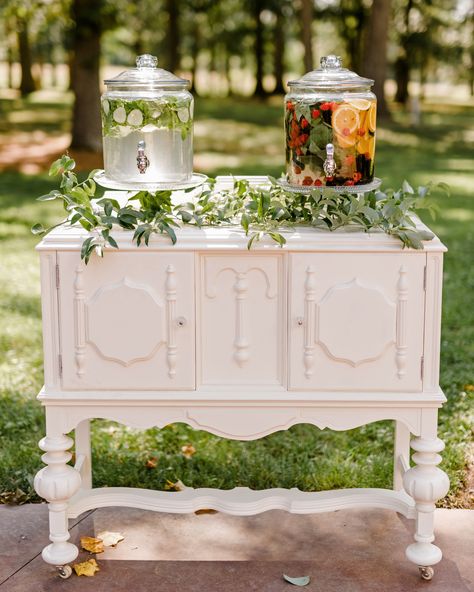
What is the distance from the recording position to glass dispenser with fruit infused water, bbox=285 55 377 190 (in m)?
2.82

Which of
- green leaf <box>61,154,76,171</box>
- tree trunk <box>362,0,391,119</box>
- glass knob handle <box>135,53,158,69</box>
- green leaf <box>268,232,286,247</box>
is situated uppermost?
tree trunk <box>362,0,391,119</box>

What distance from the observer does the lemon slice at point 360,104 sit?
2.82 metres

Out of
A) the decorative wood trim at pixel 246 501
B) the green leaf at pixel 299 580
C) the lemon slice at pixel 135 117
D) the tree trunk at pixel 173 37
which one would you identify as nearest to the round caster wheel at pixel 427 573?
the decorative wood trim at pixel 246 501

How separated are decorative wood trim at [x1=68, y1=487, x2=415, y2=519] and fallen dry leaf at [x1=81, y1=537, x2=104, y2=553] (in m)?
0.10

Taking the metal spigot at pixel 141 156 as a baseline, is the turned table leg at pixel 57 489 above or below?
below

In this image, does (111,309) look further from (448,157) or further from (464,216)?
(448,157)

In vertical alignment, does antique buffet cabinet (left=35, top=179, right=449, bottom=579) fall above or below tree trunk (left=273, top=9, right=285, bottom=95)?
below

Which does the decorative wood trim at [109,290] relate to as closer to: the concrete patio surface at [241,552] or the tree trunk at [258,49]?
the concrete patio surface at [241,552]

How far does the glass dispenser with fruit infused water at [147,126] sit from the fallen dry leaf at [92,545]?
1240 mm

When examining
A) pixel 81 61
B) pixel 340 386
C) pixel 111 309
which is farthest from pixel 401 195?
pixel 81 61

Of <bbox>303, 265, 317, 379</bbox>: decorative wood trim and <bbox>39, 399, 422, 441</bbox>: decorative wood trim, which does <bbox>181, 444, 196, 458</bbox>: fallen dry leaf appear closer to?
<bbox>39, 399, 422, 441</bbox>: decorative wood trim

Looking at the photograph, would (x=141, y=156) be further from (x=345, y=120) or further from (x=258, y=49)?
(x=258, y=49)

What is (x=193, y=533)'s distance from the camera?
3.25 m

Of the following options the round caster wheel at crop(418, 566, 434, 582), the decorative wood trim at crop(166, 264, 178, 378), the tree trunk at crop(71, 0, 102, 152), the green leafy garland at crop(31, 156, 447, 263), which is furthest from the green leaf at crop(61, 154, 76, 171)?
the tree trunk at crop(71, 0, 102, 152)
